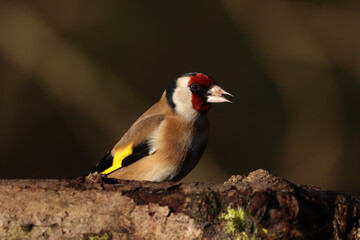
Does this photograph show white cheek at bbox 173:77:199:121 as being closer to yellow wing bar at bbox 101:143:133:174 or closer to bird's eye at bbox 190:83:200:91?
bird's eye at bbox 190:83:200:91

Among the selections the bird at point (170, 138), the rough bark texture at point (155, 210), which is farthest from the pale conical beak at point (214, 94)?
the rough bark texture at point (155, 210)

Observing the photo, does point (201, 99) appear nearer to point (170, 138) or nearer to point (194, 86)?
point (194, 86)

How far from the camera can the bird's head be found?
2908mm

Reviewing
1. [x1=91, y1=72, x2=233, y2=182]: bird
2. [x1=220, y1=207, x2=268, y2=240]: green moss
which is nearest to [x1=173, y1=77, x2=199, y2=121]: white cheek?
[x1=91, y1=72, x2=233, y2=182]: bird

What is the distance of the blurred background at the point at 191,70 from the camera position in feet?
14.7

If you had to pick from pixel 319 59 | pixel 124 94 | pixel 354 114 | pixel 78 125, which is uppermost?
pixel 319 59

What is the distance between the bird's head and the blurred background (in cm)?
141

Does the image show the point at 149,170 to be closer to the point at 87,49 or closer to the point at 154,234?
the point at 154,234

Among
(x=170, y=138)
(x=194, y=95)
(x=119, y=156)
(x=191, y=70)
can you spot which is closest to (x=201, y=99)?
(x=194, y=95)

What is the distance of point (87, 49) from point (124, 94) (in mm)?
447

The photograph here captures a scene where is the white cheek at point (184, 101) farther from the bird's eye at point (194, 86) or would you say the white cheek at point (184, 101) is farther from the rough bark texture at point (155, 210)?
the rough bark texture at point (155, 210)

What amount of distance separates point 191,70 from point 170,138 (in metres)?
1.87

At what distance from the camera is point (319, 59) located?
181 inches

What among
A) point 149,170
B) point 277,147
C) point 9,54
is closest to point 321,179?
point 277,147
